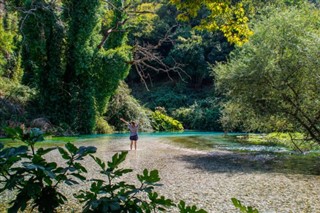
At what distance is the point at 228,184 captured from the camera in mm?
8281

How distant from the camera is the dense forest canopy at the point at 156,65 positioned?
12305 millimetres

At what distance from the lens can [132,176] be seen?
29.1ft

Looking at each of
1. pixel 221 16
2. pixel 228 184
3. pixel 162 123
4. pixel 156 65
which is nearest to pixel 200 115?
pixel 162 123

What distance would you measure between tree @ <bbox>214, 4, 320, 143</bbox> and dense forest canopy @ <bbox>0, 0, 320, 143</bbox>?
40mm

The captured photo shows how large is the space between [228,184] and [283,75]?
5.96 meters

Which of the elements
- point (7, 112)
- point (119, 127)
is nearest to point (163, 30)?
point (119, 127)

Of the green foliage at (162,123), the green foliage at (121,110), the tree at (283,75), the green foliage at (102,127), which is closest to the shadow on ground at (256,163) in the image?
the tree at (283,75)

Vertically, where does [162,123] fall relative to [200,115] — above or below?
below

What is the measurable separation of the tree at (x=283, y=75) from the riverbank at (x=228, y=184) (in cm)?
209

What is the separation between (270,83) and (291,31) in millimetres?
2094

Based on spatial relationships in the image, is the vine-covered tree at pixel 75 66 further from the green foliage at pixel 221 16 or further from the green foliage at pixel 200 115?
the green foliage at pixel 221 16

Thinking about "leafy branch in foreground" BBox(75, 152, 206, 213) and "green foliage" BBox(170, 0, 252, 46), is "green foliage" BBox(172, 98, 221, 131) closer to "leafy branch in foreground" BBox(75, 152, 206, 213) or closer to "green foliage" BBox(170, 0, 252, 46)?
"green foliage" BBox(170, 0, 252, 46)

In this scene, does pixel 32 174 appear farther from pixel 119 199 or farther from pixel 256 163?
pixel 256 163


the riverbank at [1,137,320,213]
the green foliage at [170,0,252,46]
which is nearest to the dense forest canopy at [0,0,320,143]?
the green foliage at [170,0,252,46]
